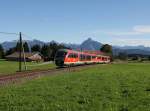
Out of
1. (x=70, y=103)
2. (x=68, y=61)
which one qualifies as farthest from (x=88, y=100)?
(x=68, y=61)

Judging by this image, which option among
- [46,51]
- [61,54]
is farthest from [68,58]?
[46,51]

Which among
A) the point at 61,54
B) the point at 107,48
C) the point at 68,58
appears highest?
the point at 107,48

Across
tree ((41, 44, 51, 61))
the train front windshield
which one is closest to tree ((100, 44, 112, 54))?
tree ((41, 44, 51, 61))

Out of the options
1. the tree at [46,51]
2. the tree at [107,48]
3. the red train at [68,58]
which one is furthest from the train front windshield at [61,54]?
the tree at [107,48]

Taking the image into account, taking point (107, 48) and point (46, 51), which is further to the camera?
point (107, 48)

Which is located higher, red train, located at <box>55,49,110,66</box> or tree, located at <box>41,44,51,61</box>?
tree, located at <box>41,44,51,61</box>

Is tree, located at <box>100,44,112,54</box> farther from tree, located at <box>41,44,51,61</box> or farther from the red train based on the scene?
the red train

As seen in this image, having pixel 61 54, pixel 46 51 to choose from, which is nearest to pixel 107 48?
pixel 46 51

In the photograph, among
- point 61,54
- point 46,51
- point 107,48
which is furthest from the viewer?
point 107,48

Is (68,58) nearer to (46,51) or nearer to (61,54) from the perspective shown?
(61,54)

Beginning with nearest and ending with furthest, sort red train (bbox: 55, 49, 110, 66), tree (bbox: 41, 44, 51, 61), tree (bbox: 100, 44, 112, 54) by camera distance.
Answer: red train (bbox: 55, 49, 110, 66)
tree (bbox: 41, 44, 51, 61)
tree (bbox: 100, 44, 112, 54)

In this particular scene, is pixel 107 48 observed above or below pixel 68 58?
above

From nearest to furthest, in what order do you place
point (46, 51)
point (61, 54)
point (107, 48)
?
point (61, 54) < point (46, 51) < point (107, 48)

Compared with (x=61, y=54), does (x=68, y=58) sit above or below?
below
